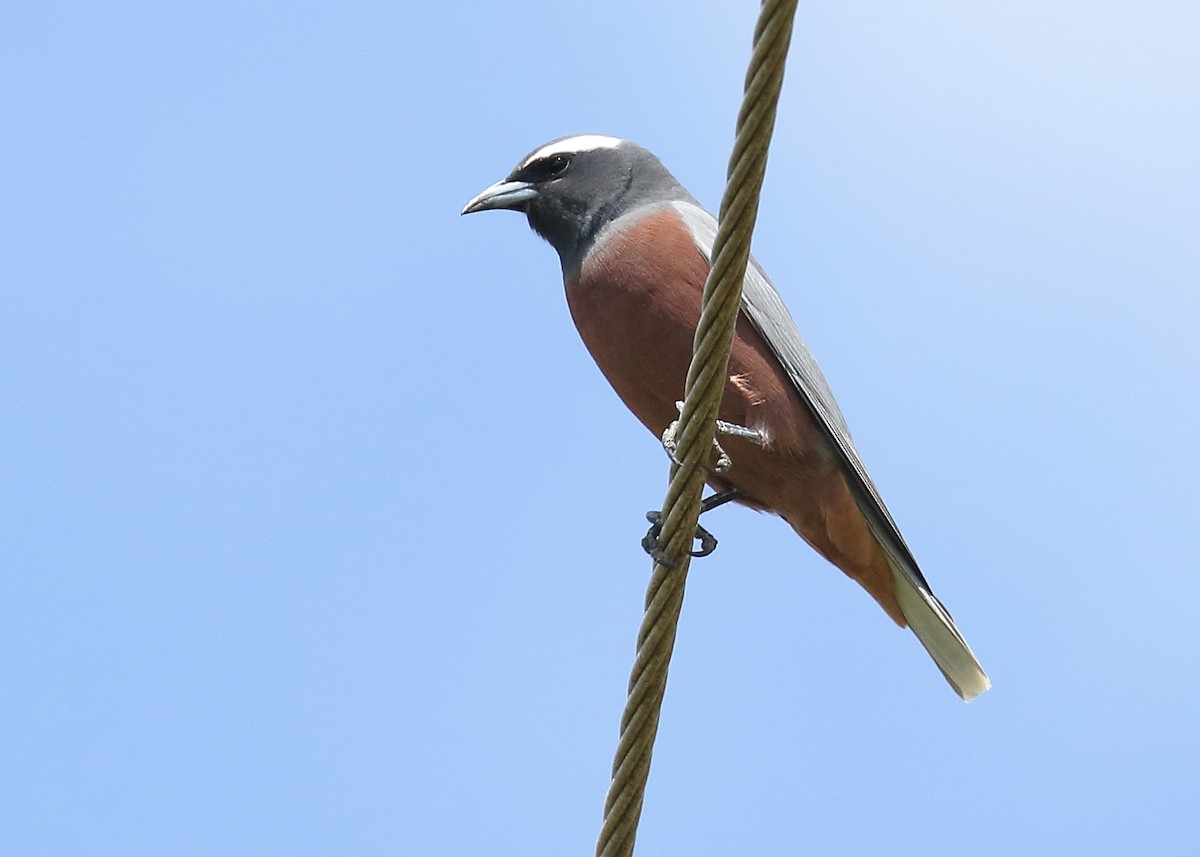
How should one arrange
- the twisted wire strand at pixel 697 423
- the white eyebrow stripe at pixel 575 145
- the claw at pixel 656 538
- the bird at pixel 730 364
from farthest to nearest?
the white eyebrow stripe at pixel 575 145, the bird at pixel 730 364, the claw at pixel 656 538, the twisted wire strand at pixel 697 423

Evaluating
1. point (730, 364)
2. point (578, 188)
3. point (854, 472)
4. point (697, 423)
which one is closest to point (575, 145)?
point (578, 188)

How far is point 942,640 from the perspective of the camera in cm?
593

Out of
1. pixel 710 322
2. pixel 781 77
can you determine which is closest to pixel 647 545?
pixel 710 322

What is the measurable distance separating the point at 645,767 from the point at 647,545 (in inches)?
62.4

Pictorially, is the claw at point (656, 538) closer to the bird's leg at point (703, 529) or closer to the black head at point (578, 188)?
the bird's leg at point (703, 529)

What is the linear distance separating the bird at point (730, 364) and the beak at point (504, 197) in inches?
1.3

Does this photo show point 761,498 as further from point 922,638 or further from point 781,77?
point 781,77

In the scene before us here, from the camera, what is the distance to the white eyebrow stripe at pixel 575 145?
244 inches

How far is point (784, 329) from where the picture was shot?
18.4 ft

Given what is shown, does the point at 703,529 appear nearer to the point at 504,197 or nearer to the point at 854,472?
the point at 854,472

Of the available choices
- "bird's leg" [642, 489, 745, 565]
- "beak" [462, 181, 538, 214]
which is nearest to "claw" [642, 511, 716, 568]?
"bird's leg" [642, 489, 745, 565]

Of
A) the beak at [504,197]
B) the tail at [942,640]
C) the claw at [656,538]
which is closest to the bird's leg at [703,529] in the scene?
the claw at [656,538]

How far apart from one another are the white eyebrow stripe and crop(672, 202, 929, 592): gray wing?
1.95 feet

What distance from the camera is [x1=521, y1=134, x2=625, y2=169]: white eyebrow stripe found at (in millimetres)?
6191
